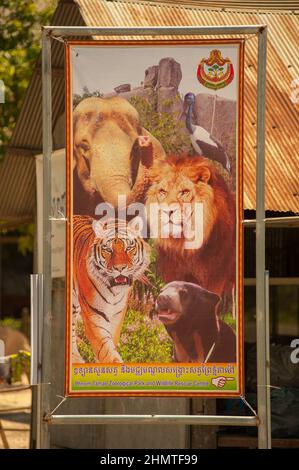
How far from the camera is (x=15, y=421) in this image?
17516mm

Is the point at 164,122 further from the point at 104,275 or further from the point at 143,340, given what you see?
the point at 143,340

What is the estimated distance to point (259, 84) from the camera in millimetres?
7766

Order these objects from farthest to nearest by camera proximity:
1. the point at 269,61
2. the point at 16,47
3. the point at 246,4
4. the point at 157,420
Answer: the point at 16,47, the point at 246,4, the point at 269,61, the point at 157,420

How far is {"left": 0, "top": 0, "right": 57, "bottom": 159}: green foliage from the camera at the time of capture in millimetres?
20672

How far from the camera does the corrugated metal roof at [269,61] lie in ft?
33.8

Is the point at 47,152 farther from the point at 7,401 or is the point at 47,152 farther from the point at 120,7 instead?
the point at 7,401

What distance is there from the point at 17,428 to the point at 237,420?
30.2ft

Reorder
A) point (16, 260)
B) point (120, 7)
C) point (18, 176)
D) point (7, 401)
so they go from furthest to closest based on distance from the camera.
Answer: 1. point (16, 260)
2. point (7, 401)
3. point (18, 176)
4. point (120, 7)

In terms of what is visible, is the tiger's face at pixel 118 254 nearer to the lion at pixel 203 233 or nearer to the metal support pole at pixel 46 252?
the lion at pixel 203 233

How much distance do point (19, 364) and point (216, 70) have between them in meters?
10.1

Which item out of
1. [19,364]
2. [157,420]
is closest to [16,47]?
[19,364]

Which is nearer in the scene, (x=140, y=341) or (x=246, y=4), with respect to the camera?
(x=140, y=341)

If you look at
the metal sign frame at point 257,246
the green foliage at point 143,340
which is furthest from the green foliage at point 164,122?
the green foliage at point 143,340
